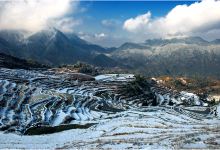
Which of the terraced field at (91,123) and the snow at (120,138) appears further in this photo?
the terraced field at (91,123)

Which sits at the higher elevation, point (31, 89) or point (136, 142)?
point (31, 89)

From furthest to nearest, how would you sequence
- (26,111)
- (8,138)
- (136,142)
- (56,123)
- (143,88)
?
1. (143,88)
2. (26,111)
3. (56,123)
4. (8,138)
5. (136,142)

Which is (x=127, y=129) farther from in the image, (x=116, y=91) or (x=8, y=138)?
(x=116, y=91)

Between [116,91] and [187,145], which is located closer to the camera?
[187,145]

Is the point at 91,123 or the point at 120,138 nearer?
the point at 120,138

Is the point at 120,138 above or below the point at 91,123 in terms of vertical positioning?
below

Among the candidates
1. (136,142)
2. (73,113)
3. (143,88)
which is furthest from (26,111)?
(143,88)

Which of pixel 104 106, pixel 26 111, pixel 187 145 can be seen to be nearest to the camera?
pixel 187 145

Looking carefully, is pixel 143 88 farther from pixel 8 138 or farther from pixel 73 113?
pixel 8 138

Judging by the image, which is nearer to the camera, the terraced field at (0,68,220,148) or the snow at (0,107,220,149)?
the snow at (0,107,220,149)

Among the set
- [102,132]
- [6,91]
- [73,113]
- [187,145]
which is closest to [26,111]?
[73,113]
